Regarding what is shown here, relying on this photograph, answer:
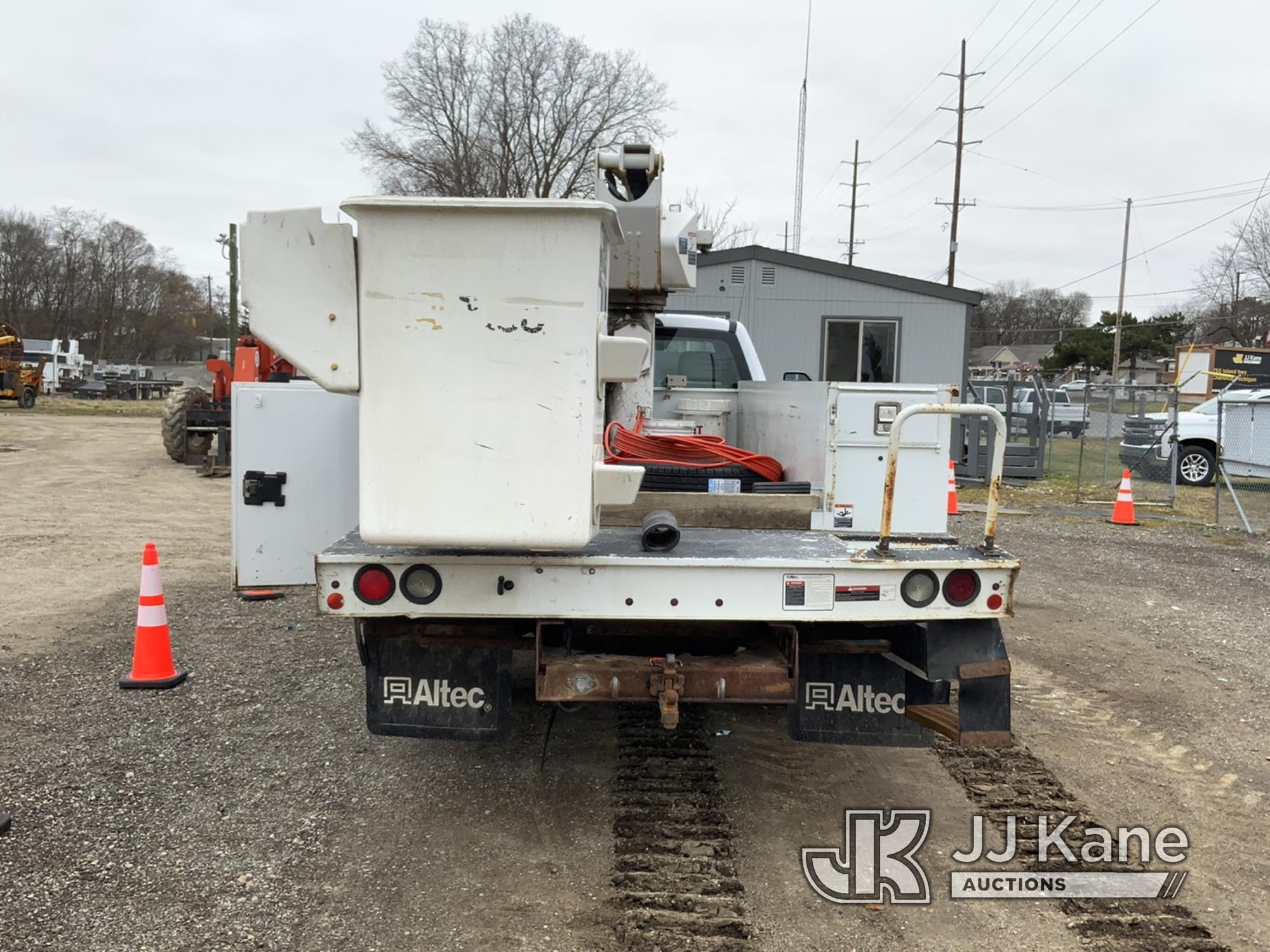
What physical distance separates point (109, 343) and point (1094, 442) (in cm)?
7098

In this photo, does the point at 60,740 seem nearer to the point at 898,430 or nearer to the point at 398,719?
the point at 398,719

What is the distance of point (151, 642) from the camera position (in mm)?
5332

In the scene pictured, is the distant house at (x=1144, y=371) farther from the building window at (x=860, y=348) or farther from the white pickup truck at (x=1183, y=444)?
the building window at (x=860, y=348)

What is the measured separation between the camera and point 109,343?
73625 millimetres

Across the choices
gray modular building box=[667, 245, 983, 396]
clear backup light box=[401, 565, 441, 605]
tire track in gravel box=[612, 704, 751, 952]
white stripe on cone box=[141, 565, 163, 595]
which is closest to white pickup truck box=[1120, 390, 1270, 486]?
gray modular building box=[667, 245, 983, 396]

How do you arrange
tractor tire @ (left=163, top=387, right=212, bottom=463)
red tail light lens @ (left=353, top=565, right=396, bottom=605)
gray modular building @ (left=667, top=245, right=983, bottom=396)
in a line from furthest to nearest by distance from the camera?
gray modular building @ (left=667, top=245, right=983, bottom=396), tractor tire @ (left=163, top=387, right=212, bottom=463), red tail light lens @ (left=353, top=565, right=396, bottom=605)

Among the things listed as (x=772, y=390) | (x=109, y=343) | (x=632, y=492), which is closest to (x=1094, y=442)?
(x=772, y=390)

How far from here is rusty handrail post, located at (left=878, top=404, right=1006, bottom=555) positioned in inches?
125

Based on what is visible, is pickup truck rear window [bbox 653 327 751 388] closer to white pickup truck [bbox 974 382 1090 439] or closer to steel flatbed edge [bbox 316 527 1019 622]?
steel flatbed edge [bbox 316 527 1019 622]

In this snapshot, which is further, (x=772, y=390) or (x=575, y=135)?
(x=575, y=135)

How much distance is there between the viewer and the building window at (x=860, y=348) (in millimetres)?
19234

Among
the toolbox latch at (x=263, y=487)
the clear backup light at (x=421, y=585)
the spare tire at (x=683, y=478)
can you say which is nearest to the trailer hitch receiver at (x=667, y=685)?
the clear backup light at (x=421, y=585)

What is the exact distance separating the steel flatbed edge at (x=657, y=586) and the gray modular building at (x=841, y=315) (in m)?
15.9

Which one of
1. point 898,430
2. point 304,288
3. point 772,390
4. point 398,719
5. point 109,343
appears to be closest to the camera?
point 304,288
